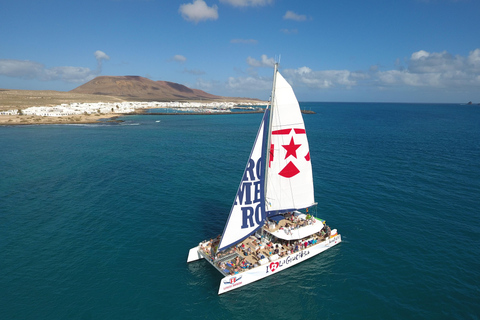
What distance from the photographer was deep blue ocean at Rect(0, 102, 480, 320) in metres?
22.7

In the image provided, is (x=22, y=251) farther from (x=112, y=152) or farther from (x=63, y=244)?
(x=112, y=152)

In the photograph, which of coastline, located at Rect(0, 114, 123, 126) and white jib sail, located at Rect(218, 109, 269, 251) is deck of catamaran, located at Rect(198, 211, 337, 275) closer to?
white jib sail, located at Rect(218, 109, 269, 251)

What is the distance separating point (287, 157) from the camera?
2894 centimetres

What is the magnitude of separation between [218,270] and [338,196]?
2624cm

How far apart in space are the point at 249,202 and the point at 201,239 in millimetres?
9192

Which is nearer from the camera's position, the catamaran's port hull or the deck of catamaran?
the catamaran's port hull

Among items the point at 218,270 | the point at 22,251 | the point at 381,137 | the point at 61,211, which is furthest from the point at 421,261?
the point at 381,137

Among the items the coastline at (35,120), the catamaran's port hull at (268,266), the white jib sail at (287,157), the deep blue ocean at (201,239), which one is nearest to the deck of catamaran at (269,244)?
the catamaran's port hull at (268,266)

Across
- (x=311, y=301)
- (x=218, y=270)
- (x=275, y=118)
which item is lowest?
(x=311, y=301)

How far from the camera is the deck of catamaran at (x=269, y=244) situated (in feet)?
83.7

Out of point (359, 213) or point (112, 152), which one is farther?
point (112, 152)

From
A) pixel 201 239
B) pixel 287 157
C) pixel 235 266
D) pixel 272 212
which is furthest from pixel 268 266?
pixel 287 157

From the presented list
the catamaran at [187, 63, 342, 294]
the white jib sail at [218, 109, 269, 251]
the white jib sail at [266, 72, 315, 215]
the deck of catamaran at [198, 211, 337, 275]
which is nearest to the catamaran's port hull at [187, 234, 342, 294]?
the catamaran at [187, 63, 342, 294]

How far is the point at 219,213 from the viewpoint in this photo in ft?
126
